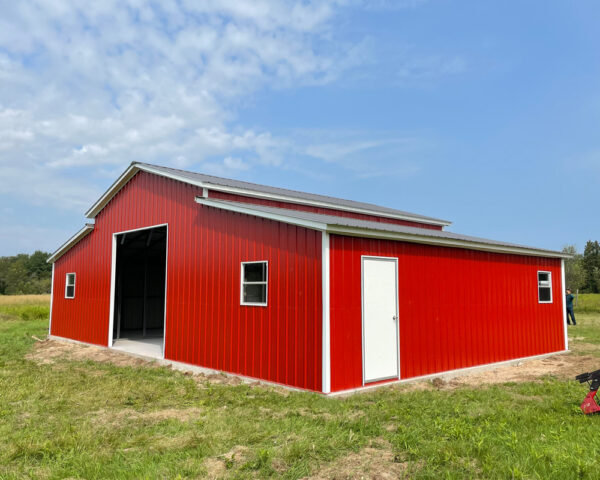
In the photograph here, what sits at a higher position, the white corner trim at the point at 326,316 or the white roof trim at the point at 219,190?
the white roof trim at the point at 219,190

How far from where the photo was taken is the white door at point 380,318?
802 centimetres

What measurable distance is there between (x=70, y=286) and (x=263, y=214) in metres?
10.9

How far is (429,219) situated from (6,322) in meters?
21.0

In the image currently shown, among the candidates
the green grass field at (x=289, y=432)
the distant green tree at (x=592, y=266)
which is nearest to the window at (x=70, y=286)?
the green grass field at (x=289, y=432)

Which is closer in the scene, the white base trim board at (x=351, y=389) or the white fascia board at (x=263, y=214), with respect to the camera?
the white fascia board at (x=263, y=214)

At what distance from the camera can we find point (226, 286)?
9.37 m

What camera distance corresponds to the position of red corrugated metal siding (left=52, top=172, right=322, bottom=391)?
7672 millimetres

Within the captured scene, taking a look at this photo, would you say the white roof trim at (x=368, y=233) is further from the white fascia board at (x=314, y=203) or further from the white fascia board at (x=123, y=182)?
the white fascia board at (x=123, y=182)

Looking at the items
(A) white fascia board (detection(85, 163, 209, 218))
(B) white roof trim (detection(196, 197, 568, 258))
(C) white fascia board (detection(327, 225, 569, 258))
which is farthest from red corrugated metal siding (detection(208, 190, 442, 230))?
(C) white fascia board (detection(327, 225, 569, 258))

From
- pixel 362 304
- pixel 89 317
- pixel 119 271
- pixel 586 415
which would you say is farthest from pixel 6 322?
pixel 586 415

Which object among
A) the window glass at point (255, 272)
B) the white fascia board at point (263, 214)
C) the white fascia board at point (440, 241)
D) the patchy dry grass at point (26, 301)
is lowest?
the patchy dry grass at point (26, 301)

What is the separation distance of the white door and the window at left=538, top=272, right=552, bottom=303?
6.27m

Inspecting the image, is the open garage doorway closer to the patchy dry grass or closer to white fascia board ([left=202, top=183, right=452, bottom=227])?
white fascia board ([left=202, top=183, right=452, bottom=227])

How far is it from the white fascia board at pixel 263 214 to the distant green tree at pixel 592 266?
48.0 m
